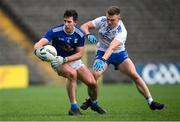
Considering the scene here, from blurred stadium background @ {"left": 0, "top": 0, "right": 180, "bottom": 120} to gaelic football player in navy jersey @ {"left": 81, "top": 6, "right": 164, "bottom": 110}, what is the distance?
15.0 metres

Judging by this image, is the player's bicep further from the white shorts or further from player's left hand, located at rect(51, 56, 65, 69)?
player's left hand, located at rect(51, 56, 65, 69)

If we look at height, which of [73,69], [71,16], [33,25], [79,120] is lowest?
[79,120]

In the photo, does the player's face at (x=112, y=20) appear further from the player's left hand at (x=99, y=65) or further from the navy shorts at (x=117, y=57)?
the player's left hand at (x=99, y=65)

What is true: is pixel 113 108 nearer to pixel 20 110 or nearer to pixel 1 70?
pixel 20 110

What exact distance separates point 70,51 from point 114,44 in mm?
788

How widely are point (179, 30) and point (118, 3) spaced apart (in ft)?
9.97

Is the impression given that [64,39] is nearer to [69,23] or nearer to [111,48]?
[69,23]

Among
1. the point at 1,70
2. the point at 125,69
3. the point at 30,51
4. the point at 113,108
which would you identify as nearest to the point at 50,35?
the point at 125,69

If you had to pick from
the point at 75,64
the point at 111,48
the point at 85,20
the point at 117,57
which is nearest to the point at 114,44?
the point at 111,48

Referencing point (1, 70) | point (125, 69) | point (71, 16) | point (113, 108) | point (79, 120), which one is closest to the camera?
point (79, 120)

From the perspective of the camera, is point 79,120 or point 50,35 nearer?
point 79,120

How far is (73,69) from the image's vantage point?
37.5 ft

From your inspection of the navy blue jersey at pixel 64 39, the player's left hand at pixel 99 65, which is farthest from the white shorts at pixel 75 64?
the player's left hand at pixel 99 65

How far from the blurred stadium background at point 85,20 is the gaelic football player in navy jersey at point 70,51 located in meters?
15.6
